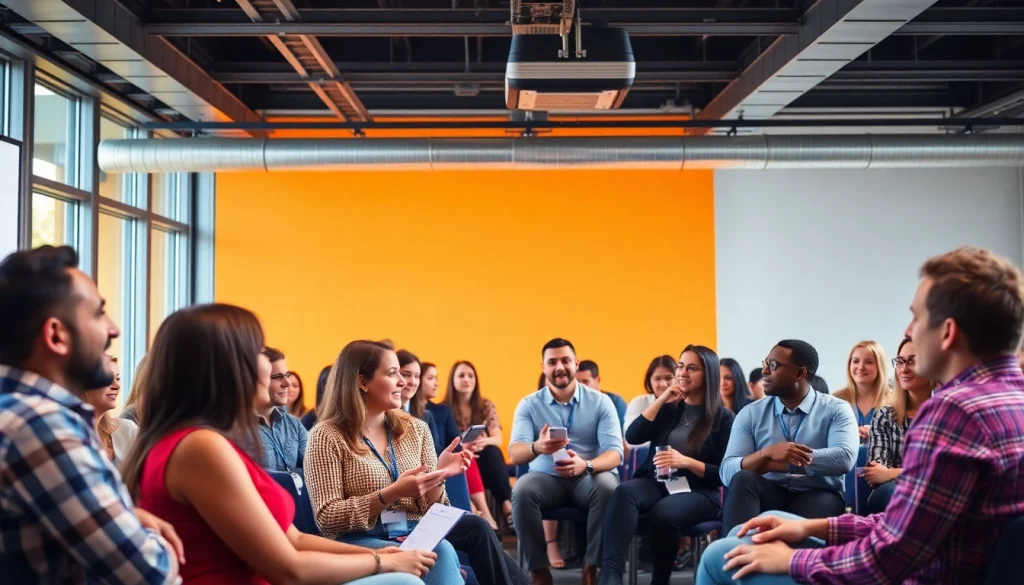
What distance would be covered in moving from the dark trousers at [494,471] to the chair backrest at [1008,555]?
5.53 m

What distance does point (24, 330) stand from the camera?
5.24 feet

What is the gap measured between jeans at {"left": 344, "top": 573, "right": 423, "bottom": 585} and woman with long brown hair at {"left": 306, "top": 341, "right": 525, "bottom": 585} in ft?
3.06

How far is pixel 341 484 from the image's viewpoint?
11.5 feet

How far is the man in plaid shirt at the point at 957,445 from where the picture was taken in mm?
1777

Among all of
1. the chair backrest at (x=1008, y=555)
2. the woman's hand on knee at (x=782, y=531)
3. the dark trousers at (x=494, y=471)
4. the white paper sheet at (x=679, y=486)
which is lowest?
the dark trousers at (x=494, y=471)

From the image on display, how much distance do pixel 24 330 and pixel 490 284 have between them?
849 centimetres

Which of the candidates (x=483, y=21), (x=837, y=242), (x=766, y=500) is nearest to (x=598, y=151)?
(x=483, y=21)

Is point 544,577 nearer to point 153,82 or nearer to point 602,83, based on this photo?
point 602,83

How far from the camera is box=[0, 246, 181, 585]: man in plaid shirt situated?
1.48m

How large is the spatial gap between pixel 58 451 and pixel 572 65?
14.1 feet

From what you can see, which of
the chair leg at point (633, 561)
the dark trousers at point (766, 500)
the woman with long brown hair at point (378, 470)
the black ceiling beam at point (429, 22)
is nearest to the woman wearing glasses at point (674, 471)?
the chair leg at point (633, 561)

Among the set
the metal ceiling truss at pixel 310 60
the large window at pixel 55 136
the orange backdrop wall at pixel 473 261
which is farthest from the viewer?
the orange backdrop wall at pixel 473 261

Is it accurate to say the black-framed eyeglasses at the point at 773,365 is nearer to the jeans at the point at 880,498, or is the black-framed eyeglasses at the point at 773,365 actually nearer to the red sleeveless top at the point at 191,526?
the jeans at the point at 880,498

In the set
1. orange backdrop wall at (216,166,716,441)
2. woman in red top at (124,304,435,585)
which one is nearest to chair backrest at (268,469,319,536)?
woman in red top at (124,304,435,585)
